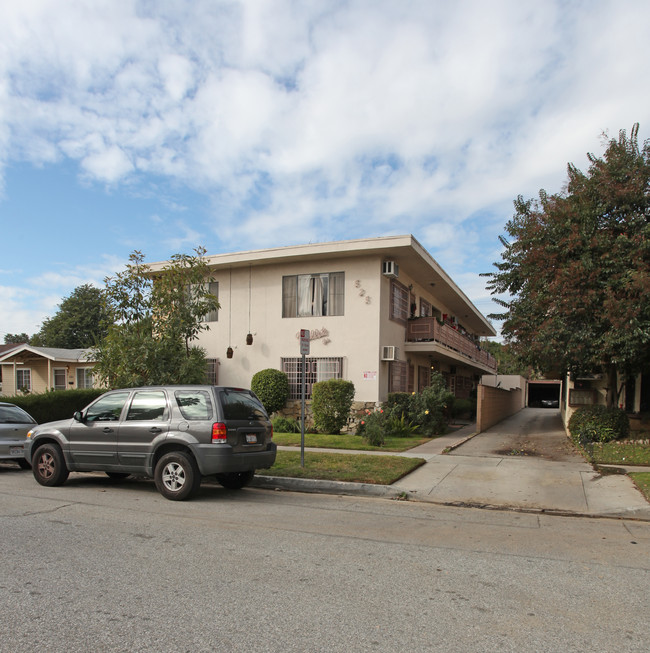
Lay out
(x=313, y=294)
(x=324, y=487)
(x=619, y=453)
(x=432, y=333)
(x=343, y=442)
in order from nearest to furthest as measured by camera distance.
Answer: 1. (x=324, y=487)
2. (x=619, y=453)
3. (x=343, y=442)
4. (x=313, y=294)
5. (x=432, y=333)

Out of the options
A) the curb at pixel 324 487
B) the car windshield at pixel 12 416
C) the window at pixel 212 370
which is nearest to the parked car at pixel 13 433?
the car windshield at pixel 12 416

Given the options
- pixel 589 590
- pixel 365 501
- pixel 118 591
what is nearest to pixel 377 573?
pixel 589 590

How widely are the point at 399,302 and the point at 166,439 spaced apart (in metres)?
12.7

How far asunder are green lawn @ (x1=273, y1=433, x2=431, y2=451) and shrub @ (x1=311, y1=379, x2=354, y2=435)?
2.12 feet

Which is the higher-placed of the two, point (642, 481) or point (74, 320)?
point (74, 320)

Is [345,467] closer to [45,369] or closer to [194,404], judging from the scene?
[194,404]

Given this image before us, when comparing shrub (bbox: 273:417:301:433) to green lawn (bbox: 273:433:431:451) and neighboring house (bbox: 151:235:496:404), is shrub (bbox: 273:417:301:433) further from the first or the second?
neighboring house (bbox: 151:235:496:404)

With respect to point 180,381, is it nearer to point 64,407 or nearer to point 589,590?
point 64,407

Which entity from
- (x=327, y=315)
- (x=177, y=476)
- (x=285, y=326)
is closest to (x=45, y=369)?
(x=285, y=326)

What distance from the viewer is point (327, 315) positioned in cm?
1839

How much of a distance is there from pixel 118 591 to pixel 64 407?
14.2 m

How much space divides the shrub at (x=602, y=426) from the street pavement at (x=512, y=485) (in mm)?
1250

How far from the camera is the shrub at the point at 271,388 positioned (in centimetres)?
1805

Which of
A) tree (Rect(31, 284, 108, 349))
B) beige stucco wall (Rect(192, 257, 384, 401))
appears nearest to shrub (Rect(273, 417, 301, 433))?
beige stucco wall (Rect(192, 257, 384, 401))
